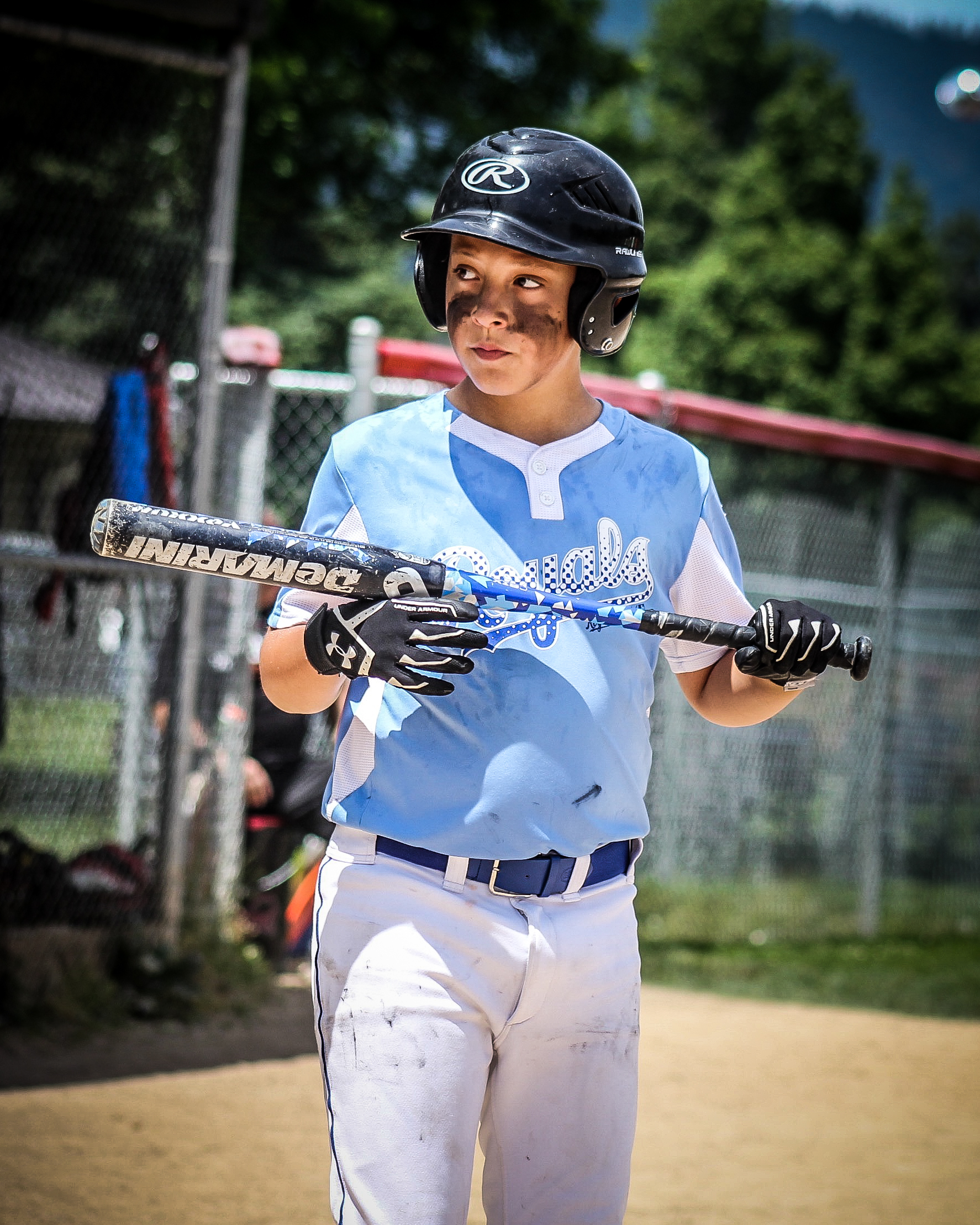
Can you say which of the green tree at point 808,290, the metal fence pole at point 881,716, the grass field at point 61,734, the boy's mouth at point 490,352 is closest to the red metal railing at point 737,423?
the metal fence pole at point 881,716

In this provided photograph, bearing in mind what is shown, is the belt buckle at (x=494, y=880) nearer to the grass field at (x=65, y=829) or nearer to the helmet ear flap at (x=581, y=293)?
the helmet ear flap at (x=581, y=293)

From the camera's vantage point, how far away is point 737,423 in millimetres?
7375

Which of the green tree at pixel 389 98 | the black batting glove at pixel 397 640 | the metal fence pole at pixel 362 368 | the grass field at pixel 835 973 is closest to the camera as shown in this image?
the black batting glove at pixel 397 640

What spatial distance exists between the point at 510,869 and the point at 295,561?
1.86 ft

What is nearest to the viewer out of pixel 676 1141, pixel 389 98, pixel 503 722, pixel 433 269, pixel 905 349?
pixel 503 722

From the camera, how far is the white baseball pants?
1.98 metres

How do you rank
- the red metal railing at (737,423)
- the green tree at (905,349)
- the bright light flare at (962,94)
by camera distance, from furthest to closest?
the green tree at (905,349) → the bright light flare at (962,94) → the red metal railing at (737,423)

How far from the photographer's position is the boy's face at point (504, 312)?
218 cm

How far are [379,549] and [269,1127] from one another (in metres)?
3.29

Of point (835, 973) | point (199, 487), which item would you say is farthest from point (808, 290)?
point (199, 487)

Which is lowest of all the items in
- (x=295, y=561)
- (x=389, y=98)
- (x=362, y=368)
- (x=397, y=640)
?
(x=397, y=640)

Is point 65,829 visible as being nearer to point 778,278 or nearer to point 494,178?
point 494,178

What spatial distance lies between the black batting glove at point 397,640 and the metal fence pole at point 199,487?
3.86 m

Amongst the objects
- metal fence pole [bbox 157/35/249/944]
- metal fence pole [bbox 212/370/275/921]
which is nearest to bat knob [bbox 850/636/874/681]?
metal fence pole [bbox 157/35/249/944]
